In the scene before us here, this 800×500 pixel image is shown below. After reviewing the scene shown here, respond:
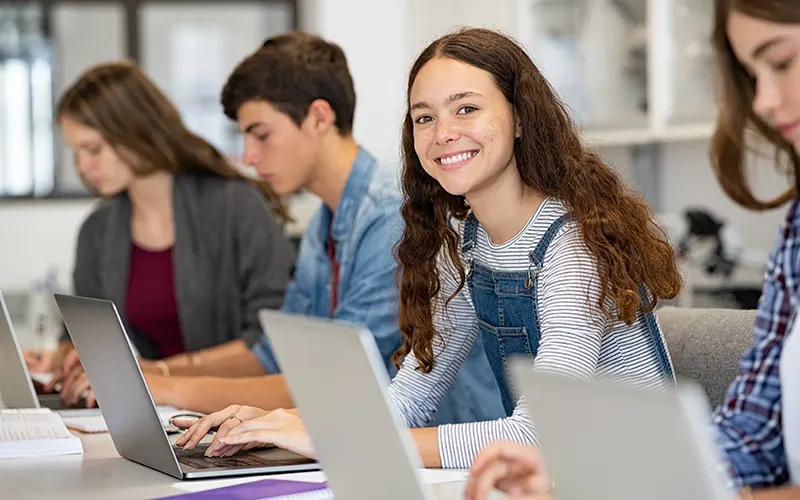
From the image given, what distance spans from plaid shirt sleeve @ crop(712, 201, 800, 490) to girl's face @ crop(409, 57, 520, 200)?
519mm

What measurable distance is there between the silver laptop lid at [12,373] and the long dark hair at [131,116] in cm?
81

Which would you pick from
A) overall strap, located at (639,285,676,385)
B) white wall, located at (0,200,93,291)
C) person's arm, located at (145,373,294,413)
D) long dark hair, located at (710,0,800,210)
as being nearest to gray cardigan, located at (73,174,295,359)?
person's arm, located at (145,373,294,413)

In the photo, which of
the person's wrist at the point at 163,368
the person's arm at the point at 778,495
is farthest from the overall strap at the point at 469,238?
the person's wrist at the point at 163,368

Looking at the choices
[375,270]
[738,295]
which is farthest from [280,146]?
[738,295]

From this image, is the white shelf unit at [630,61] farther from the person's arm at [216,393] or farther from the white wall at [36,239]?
the white wall at [36,239]

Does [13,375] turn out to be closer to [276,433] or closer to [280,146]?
[280,146]

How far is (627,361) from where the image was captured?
1687mm

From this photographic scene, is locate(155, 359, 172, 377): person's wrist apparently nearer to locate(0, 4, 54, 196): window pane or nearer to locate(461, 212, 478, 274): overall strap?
locate(461, 212, 478, 274): overall strap

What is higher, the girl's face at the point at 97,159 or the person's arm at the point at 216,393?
the girl's face at the point at 97,159

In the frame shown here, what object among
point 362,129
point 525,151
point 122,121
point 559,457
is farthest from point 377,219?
point 362,129

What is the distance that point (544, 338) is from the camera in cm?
156

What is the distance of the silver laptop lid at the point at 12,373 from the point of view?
2098 mm

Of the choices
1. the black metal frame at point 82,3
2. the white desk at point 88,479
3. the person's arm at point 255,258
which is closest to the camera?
the white desk at point 88,479

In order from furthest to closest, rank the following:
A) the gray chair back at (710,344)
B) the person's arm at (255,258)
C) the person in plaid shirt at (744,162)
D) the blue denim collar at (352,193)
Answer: the person's arm at (255,258) < the blue denim collar at (352,193) < the gray chair back at (710,344) < the person in plaid shirt at (744,162)
